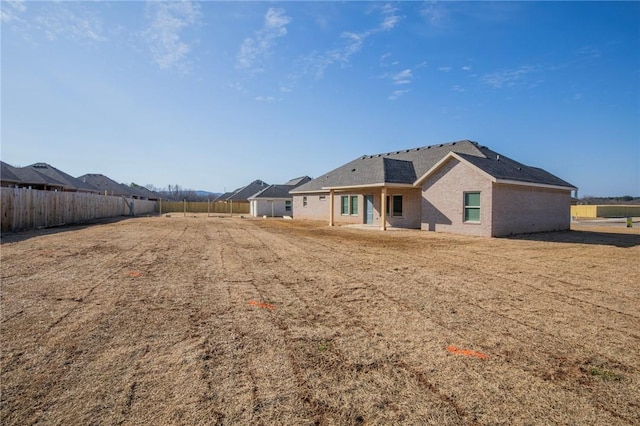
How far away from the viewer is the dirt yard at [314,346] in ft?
8.84

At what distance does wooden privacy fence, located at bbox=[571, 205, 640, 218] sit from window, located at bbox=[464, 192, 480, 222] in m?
40.6

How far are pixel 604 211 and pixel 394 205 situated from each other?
42317mm

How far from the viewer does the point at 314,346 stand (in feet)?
Answer: 12.5

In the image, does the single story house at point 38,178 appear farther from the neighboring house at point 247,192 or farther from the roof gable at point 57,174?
the neighboring house at point 247,192

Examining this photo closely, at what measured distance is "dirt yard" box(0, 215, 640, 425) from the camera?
8.84 ft

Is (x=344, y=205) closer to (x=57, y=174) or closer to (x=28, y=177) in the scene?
(x=28, y=177)

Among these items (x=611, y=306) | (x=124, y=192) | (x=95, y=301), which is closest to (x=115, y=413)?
(x=95, y=301)

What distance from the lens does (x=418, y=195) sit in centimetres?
2025

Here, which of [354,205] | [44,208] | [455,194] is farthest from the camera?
[354,205]

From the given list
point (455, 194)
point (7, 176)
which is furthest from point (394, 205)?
point (7, 176)

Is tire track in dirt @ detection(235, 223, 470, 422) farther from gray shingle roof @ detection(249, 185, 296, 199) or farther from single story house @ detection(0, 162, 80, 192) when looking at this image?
gray shingle roof @ detection(249, 185, 296, 199)

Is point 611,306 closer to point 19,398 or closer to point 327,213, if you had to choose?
point 19,398

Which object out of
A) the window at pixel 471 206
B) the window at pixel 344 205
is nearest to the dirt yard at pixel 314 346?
the window at pixel 471 206

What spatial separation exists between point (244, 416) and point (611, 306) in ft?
19.3
